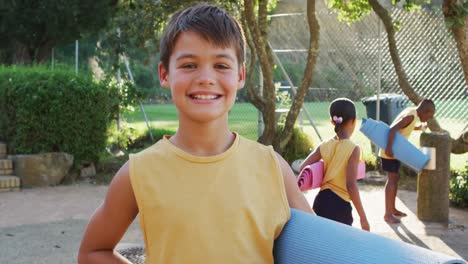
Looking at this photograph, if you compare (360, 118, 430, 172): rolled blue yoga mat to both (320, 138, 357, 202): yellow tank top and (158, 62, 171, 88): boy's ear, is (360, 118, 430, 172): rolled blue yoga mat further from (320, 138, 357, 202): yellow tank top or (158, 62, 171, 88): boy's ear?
(158, 62, 171, 88): boy's ear

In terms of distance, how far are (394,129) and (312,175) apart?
2.06 meters

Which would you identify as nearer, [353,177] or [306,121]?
[353,177]

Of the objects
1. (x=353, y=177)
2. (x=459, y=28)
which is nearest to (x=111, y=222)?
(x=353, y=177)

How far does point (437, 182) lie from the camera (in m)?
7.09

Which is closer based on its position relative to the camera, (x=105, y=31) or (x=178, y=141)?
(x=178, y=141)

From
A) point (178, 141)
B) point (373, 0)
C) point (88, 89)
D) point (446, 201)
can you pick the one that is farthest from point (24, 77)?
point (178, 141)

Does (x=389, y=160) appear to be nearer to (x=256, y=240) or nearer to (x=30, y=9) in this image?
(x=256, y=240)

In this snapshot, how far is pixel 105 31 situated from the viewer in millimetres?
13188

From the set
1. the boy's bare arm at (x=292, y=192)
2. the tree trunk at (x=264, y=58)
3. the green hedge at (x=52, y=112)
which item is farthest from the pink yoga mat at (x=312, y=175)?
the green hedge at (x=52, y=112)

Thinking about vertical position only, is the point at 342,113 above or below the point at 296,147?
above

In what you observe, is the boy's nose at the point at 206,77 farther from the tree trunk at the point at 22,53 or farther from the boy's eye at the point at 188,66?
the tree trunk at the point at 22,53

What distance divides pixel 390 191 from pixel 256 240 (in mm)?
5811

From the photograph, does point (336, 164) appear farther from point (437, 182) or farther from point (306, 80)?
point (306, 80)

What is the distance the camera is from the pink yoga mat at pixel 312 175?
468 cm
